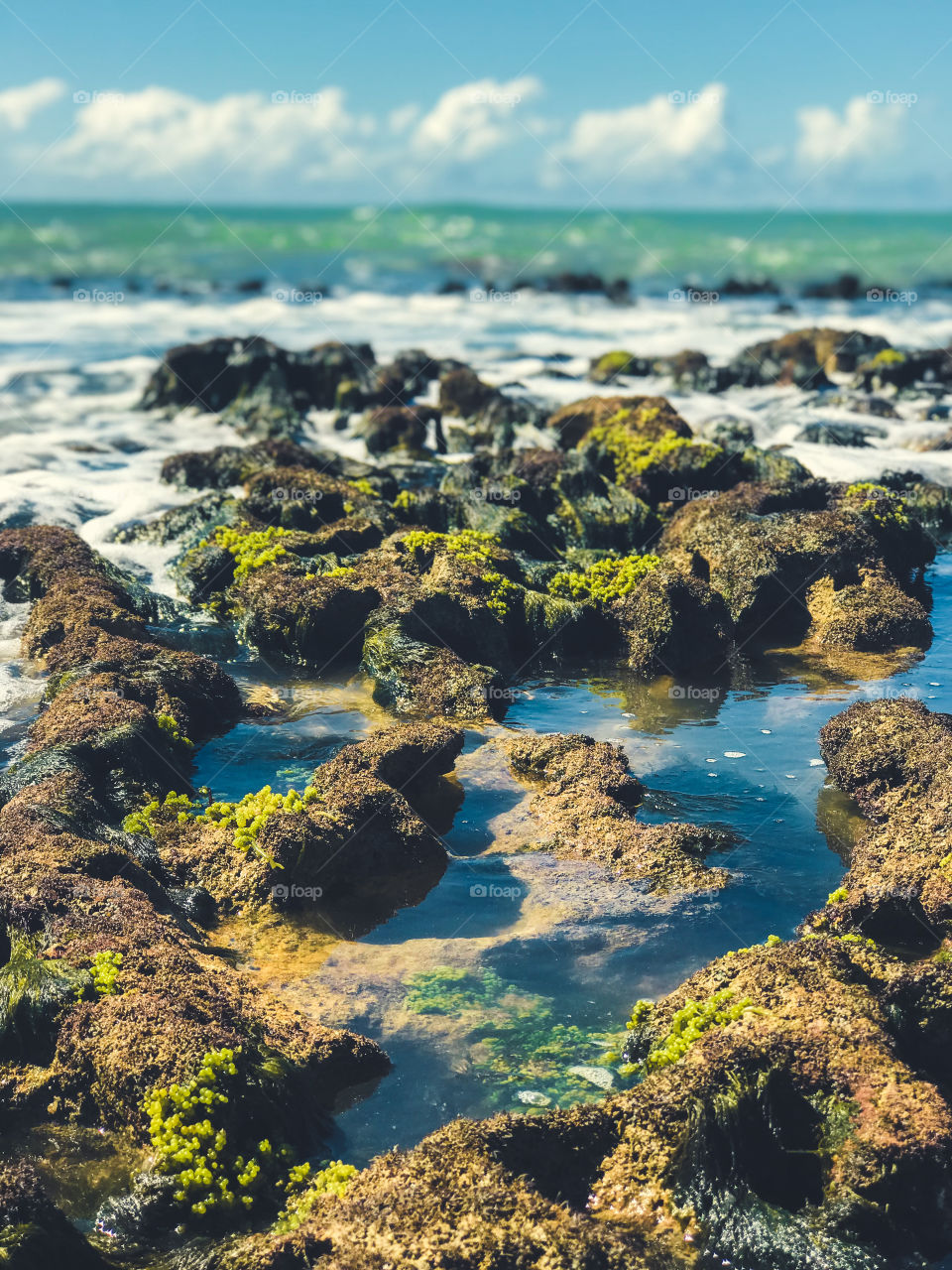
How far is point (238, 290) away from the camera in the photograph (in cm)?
A: 5522

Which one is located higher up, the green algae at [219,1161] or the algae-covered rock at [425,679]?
the algae-covered rock at [425,679]

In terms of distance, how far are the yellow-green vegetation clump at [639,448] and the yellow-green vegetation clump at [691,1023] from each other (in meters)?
12.3

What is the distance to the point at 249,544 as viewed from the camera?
601 inches

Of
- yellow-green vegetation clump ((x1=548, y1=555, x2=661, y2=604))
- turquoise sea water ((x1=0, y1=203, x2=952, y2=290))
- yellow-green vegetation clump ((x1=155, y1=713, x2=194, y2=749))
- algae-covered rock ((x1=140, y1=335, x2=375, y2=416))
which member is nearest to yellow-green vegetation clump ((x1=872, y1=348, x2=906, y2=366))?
algae-covered rock ((x1=140, y1=335, x2=375, y2=416))

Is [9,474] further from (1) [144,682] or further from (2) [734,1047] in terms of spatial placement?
(2) [734,1047]

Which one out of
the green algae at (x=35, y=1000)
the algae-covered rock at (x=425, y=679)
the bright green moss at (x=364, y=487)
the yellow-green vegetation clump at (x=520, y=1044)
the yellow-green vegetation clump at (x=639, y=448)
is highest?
the yellow-green vegetation clump at (x=639, y=448)

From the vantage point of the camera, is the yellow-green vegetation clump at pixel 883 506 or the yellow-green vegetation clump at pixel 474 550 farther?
the yellow-green vegetation clump at pixel 883 506

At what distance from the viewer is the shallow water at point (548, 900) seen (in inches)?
284

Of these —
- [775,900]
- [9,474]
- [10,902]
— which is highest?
[9,474]

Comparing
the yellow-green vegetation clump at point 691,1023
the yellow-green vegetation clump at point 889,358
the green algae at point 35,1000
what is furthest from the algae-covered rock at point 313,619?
the yellow-green vegetation clump at point 889,358

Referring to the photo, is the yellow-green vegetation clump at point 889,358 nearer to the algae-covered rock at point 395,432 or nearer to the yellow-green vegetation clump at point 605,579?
the algae-covered rock at point 395,432

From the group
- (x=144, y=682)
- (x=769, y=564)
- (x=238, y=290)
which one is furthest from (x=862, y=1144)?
(x=238, y=290)

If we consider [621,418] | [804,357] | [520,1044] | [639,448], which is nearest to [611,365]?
[804,357]

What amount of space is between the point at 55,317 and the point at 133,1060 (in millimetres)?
41973
